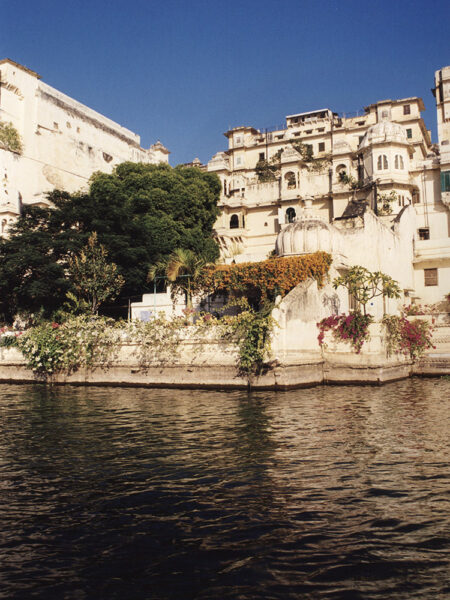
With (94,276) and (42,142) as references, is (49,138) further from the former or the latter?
(94,276)

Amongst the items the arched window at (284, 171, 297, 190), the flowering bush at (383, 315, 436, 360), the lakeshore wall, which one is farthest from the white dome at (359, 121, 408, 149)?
the lakeshore wall

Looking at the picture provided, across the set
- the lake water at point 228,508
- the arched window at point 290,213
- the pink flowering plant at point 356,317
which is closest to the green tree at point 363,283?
the pink flowering plant at point 356,317

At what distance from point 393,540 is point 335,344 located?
47.7 ft

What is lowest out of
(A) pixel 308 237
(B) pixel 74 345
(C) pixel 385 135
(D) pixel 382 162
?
(B) pixel 74 345

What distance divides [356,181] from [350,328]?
32368 millimetres

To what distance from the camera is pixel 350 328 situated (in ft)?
62.5

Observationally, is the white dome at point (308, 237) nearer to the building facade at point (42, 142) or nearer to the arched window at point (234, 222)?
the building facade at point (42, 142)

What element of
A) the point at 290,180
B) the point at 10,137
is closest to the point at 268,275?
the point at 290,180

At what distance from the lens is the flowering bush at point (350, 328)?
745 inches

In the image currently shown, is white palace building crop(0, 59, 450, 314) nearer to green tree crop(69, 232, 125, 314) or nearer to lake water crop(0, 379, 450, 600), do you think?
green tree crop(69, 232, 125, 314)

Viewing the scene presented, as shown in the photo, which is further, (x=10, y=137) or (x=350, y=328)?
(x=10, y=137)

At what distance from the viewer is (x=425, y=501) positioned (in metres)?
6.17

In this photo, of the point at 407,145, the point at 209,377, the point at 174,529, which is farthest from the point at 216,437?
the point at 407,145

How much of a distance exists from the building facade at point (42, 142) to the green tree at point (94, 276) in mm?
19801
